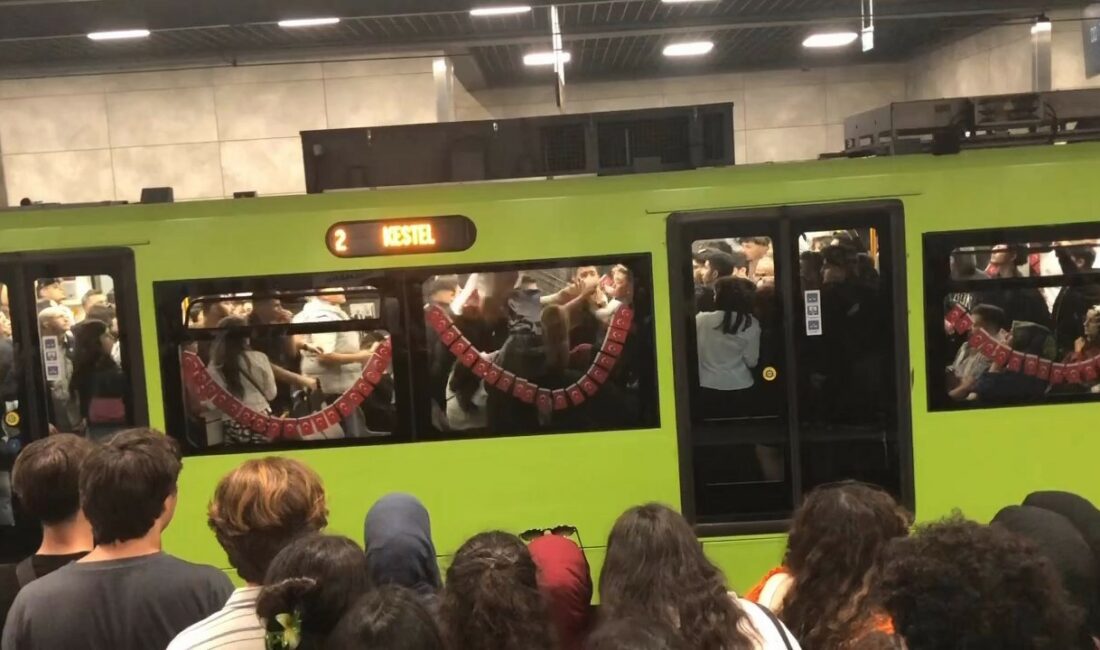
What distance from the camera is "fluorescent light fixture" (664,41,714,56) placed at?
14.6m

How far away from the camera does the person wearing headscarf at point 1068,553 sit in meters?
3.03

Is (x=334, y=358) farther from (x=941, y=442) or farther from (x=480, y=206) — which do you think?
(x=941, y=442)

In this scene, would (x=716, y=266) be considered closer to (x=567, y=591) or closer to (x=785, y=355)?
(x=785, y=355)

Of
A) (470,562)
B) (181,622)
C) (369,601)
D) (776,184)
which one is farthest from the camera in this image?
(776,184)

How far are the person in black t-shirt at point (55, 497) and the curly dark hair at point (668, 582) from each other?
200cm

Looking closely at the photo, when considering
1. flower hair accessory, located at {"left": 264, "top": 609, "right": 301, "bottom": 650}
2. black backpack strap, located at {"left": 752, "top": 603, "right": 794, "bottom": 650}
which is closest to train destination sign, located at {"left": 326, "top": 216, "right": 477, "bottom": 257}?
black backpack strap, located at {"left": 752, "top": 603, "right": 794, "bottom": 650}

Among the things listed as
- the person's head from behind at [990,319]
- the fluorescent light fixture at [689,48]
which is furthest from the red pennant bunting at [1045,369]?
the fluorescent light fixture at [689,48]

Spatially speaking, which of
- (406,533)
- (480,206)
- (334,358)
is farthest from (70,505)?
(480,206)

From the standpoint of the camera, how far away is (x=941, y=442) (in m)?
5.64

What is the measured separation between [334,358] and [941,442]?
3708mm

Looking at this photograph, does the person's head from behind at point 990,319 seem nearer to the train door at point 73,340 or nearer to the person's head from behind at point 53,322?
the train door at point 73,340

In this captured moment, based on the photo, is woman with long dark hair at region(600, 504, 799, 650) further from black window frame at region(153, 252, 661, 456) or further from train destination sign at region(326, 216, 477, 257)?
train destination sign at region(326, 216, 477, 257)

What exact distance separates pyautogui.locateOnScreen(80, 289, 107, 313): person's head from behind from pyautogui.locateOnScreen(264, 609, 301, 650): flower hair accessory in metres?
3.97

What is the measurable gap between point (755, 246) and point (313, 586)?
390 centimetres
